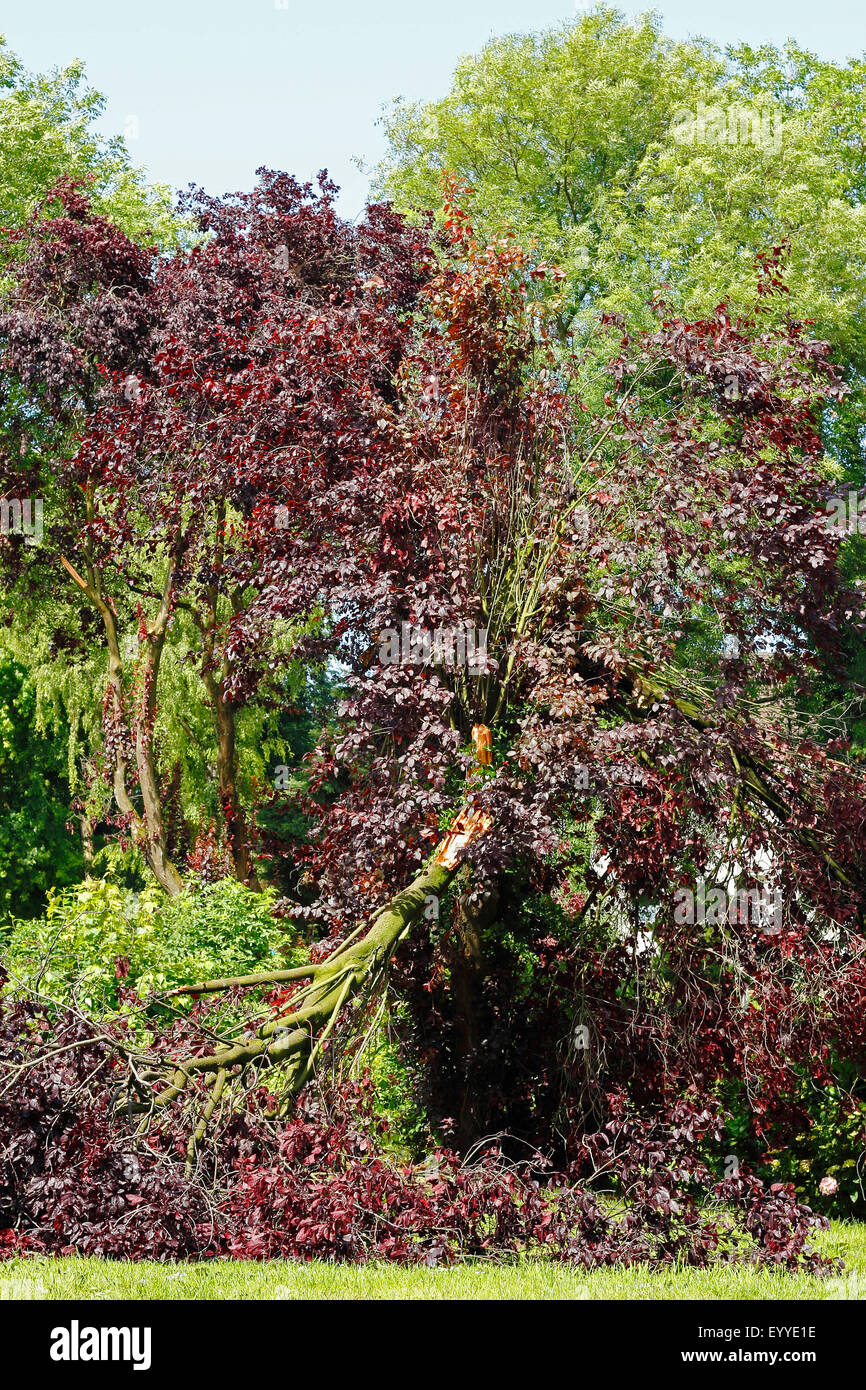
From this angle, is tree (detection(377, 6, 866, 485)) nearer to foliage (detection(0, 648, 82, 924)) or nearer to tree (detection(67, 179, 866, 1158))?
tree (detection(67, 179, 866, 1158))

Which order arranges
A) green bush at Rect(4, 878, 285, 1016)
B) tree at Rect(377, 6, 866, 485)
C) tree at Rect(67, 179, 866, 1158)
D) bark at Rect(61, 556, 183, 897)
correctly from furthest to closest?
tree at Rect(377, 6, 866, 485) → bark at Rect(61, 556, 183, 897) → green bush at Rect(4, 878, 285, 1016) → tree at Rect(67, 179, 866, 1158)

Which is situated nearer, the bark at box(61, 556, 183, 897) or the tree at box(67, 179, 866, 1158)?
the tree at box(67, 179, 866, 1158)

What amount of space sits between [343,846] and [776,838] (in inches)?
104

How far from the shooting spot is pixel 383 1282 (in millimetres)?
5383

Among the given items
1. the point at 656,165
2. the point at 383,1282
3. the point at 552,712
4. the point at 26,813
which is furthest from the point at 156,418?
the point at 656,165

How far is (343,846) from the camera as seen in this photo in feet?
26.2

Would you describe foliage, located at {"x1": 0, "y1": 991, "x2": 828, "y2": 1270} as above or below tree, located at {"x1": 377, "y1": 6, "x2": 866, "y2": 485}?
below

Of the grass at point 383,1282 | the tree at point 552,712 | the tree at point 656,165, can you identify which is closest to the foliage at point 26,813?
the tree at point 656,165

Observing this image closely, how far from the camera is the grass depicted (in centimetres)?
511

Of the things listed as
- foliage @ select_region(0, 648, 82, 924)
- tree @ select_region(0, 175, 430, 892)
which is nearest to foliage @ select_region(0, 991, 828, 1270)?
tree @ select_region(0, 175, 430, 892)

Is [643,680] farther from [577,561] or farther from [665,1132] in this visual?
[665,1132]

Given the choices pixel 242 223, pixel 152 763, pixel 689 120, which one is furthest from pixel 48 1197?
pixel 689 120

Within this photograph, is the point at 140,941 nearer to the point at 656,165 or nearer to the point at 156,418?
the point at 156,418

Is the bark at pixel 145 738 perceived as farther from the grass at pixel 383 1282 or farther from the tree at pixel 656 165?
the grass at pixel 383 1282
